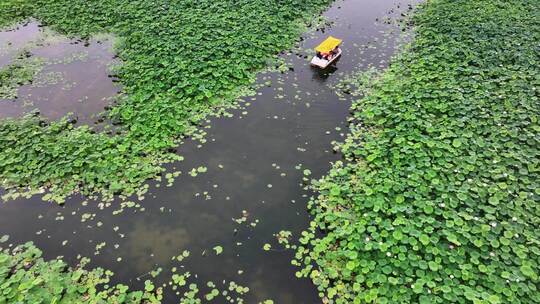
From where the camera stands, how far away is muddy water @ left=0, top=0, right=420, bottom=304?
9289 millimetres

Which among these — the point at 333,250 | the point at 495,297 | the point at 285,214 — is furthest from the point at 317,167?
the point at 495,297

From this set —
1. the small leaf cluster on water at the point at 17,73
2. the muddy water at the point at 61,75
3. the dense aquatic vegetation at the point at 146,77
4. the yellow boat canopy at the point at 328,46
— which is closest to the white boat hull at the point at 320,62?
the yellow boat canopy at the point at 328,46

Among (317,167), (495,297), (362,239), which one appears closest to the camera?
(495,297)

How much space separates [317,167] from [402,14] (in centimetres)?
1343

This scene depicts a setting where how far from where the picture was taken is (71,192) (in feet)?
36.2

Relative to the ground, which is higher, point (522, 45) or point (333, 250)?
point (522, 45)

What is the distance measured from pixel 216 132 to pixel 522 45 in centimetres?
1358

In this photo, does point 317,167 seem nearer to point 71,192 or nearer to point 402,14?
point 71,192

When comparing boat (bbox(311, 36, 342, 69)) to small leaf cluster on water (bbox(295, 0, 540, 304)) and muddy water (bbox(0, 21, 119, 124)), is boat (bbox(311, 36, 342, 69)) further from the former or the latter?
muddy water (bbox(0, 21, 119, 124))

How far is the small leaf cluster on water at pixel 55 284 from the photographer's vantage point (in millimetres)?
8336

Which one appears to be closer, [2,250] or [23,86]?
[2,250]

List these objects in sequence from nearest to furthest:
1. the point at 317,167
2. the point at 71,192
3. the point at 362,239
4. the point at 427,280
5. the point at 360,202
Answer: the point at 427,280 < the point at 362,239 < the point at 360,202 < the point at 71,192 < the point at 317,167

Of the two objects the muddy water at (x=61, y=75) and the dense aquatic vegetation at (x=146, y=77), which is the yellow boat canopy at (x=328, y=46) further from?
the muddy water at (x=61, y=75)

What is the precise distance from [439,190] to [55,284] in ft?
32.6
